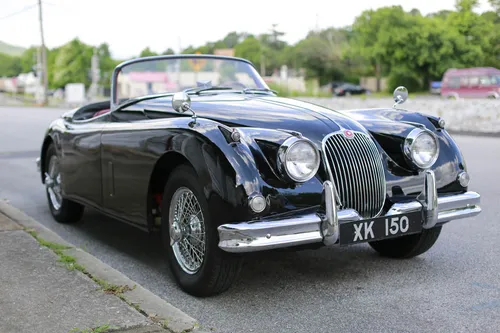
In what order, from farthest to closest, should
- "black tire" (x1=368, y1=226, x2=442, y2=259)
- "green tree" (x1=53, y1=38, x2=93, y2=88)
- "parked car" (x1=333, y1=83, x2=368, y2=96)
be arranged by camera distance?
"green tree" (x1=53, y1=38, x2=93, y2=88) → "parked car" (x1=333, y1=83, x2=368, y2=96) → "black tire" (x1=368, y1=226, x2=442, y2=259)

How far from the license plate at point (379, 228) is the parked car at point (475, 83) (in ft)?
107

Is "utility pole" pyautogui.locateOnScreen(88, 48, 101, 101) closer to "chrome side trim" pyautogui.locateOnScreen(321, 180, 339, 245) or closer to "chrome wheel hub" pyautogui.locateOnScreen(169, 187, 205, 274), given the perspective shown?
"chrome wheel hub" pyautogui.locateOnScreen(169, 187, 205, 274)

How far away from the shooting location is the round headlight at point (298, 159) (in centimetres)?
375

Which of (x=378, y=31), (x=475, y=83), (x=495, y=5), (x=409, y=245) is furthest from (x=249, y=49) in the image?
(x=409, y=245)

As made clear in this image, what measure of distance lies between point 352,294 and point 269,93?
222 centimetres

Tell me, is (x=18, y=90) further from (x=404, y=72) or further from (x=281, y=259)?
(x=281, y=259)

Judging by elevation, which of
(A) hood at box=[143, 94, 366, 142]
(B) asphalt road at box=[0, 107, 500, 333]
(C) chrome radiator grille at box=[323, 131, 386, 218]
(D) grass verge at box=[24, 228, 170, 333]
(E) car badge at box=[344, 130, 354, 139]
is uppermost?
(A) hood at box=[143, 94, 366, 142]

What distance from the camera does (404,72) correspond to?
202 feet

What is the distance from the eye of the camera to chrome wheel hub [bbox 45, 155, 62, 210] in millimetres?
6337

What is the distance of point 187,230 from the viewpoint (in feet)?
13.4

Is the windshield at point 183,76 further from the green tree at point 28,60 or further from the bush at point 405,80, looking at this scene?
the green tree at point 28,60

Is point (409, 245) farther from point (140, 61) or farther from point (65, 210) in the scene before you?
point (65, 210)

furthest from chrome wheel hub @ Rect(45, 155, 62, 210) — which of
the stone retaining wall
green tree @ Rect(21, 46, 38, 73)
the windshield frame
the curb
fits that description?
green tree @ Rect(21, 46, 38, 73)

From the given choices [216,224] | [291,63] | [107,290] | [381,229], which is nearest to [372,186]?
[381,229]
